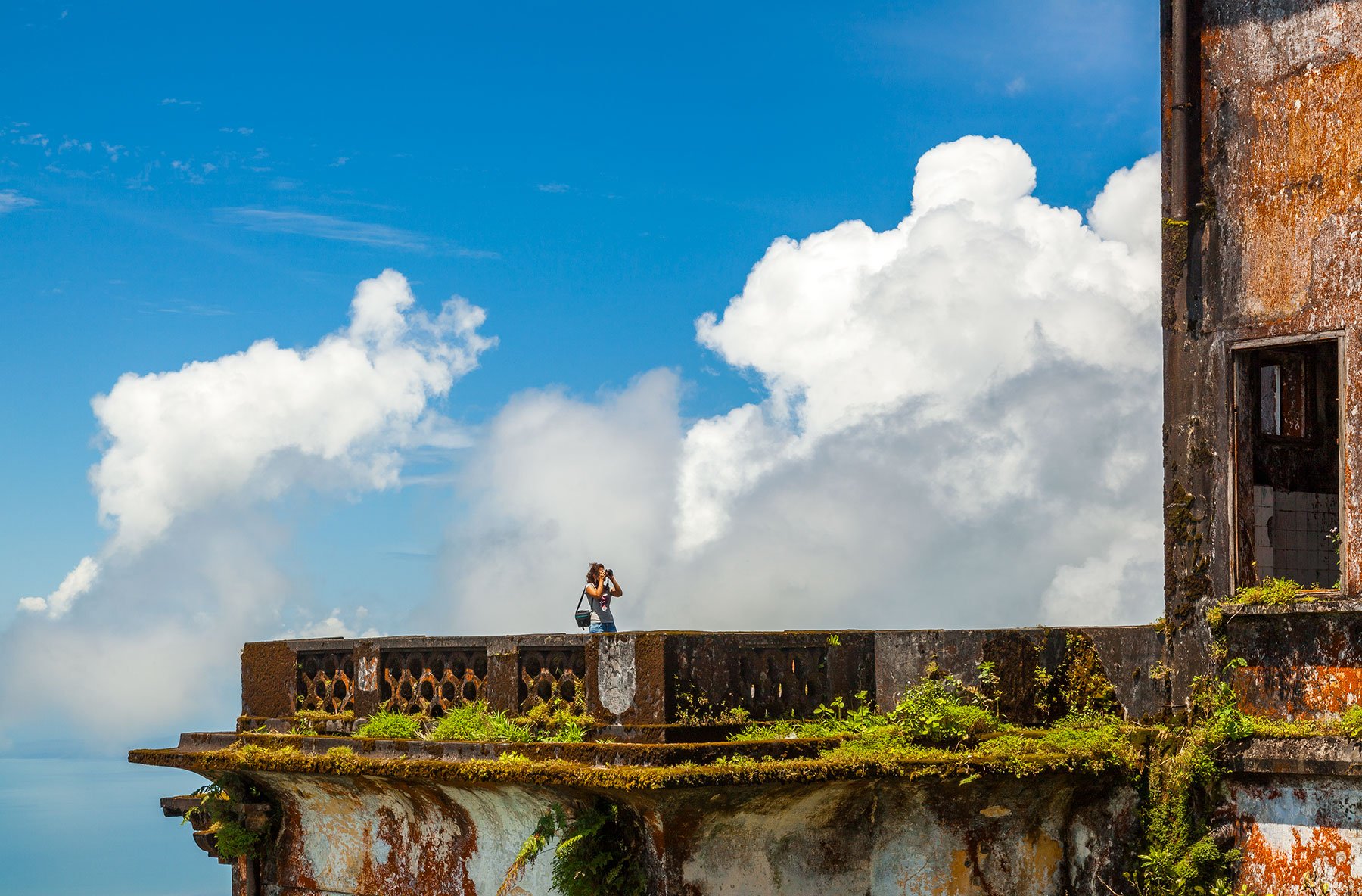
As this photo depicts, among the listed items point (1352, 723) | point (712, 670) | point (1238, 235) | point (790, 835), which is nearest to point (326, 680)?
point (712, 670)

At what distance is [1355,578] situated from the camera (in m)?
8.57

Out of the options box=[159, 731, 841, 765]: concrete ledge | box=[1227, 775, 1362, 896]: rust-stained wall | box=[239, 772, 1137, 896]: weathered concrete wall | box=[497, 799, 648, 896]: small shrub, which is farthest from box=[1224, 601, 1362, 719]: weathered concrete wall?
box=[497, 799, 648, 896]: small shrub

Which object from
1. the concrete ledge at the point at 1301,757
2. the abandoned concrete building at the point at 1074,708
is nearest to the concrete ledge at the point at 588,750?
the abandoned concrete building at the point at 1074,708

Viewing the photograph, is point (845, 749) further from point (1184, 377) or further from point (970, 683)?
point (1184, 377)

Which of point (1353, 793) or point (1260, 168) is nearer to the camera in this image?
point (1353, 793)

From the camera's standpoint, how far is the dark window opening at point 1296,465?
9.72 metres

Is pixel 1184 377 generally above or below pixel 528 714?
above

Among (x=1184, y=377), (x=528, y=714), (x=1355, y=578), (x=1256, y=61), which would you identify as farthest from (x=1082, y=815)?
(x=1256, y=61)

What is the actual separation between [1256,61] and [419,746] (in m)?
6.79

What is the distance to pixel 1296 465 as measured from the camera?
33.6 ft

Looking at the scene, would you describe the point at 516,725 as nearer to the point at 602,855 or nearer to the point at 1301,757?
the point at 602,855

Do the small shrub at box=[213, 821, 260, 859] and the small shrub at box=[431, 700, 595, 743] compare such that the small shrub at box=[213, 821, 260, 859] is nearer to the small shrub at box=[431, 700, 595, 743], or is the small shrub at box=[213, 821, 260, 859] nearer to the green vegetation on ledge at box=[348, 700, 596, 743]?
the green vegetation on ledge at box=[348, 700, 596, 743]

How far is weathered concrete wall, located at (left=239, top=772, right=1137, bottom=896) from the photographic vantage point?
832 cm

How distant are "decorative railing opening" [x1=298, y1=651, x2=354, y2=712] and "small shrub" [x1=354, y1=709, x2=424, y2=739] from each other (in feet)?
1.51
